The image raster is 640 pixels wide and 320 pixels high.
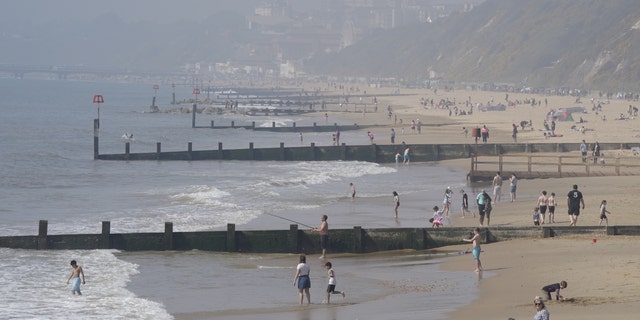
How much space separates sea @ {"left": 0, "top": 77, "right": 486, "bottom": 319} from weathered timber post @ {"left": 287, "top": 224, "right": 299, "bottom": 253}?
0.42 metres

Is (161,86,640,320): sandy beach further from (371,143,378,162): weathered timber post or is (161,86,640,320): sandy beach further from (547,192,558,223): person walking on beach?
(371,143,378,162): weathered timber post

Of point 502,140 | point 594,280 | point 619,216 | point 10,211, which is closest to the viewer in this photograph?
point 594,280

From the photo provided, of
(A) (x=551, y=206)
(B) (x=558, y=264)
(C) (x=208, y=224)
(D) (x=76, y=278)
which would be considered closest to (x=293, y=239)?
(C) (x=208, y=224)

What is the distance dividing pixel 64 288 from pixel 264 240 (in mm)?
6585

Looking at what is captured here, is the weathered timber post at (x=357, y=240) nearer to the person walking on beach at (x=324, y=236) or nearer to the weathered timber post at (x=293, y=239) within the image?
the person walking on beach at (x=324, y=236)

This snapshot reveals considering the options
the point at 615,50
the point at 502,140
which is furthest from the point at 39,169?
the point at 615,50

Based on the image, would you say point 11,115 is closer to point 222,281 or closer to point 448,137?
point 448,137

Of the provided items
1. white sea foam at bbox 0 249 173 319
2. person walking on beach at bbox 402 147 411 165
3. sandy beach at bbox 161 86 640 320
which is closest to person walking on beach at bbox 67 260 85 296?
white sea foam at bbox 0 249 173 319

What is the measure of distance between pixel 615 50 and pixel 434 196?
12747 cm

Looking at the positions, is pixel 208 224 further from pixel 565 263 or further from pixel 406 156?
pixel 406 156

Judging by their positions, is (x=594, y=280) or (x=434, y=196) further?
(x=434, y=196)

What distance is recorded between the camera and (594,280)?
2462cm

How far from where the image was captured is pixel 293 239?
32.6 m

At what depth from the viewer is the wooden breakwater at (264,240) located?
32312 mm
